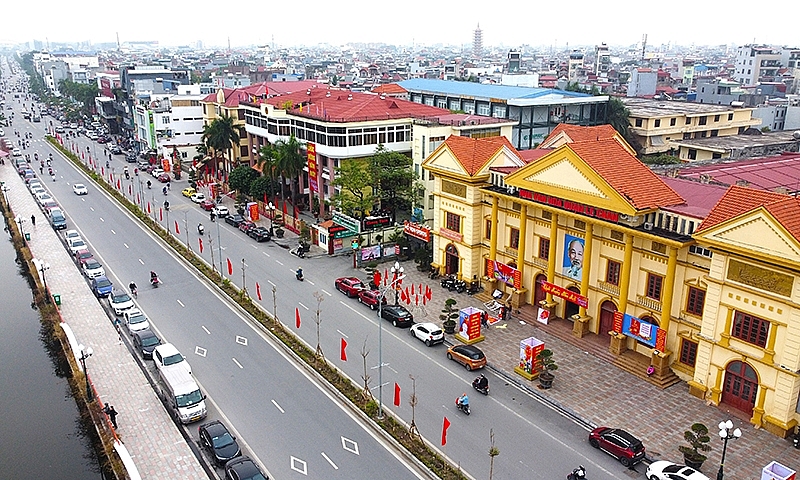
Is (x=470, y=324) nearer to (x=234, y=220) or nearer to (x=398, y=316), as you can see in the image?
(x=398, y=316)

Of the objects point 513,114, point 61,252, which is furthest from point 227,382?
point 513,114

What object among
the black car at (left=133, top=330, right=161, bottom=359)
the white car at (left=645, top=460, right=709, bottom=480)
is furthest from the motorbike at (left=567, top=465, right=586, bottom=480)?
the black car at (left=133, top=330, right=161, bottom=359)

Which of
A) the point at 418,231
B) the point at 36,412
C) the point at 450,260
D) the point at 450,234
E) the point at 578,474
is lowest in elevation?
the point at 36,412

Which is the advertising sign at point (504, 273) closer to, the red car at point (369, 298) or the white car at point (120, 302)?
the red car at point (369, 298)

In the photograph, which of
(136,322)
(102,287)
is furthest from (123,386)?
(102,287)

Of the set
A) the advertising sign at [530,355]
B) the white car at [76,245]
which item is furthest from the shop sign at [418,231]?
the white car at [76,245]
